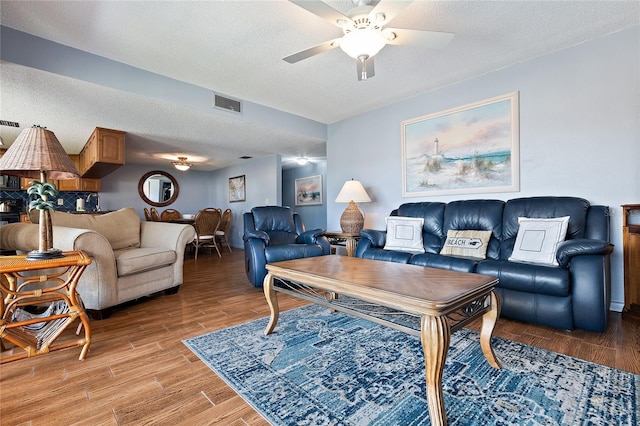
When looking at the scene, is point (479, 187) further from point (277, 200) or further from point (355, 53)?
point (277, 200)

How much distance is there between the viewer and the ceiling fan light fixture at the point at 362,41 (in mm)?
1918

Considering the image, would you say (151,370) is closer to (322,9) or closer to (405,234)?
(322,9)

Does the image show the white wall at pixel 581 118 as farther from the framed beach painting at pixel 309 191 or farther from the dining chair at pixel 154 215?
the dining chair at pixel 154 215

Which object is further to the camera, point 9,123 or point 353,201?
point 353,201

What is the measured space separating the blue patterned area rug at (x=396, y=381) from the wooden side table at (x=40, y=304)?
0.69 metres

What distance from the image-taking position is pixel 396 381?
4.80 ft

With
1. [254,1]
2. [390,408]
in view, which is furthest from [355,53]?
[390,408]

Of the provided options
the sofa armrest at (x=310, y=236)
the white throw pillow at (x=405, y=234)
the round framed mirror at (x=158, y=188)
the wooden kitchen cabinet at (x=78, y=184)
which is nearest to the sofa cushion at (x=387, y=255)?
the white throw pillow at (x=405, y=234)

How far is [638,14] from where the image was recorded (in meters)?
2.27

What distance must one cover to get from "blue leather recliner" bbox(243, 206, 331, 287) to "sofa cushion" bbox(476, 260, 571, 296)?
71.4 inches

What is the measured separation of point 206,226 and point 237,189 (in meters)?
1.50

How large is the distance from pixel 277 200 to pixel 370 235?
3.17 meters

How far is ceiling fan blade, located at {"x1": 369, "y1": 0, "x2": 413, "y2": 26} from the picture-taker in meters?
1.69

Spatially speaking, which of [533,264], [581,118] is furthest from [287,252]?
[581,118]
